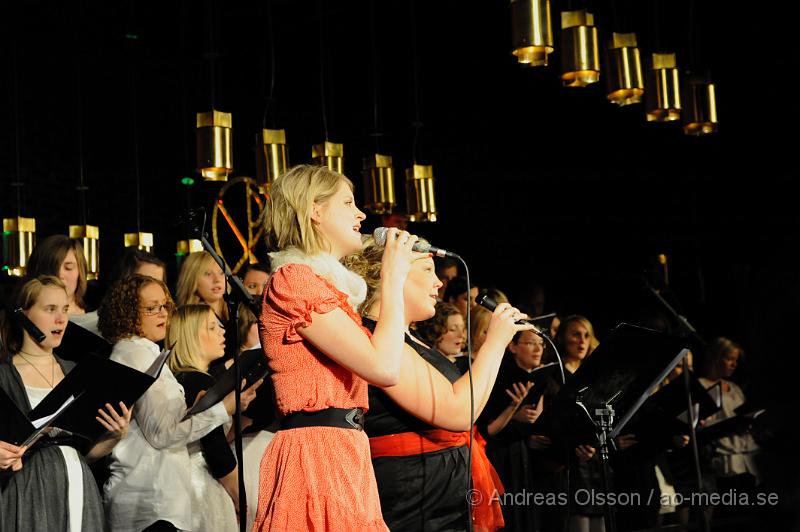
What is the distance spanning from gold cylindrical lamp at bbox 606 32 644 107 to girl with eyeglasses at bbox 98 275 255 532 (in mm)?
3299

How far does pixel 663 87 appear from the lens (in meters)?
6.48

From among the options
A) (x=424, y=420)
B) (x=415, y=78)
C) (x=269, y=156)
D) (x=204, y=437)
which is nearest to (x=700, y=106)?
(x=269, y=156)

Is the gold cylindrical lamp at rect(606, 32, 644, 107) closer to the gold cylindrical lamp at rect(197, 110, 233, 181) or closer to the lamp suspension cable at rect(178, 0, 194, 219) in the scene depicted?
the gold cylindrical lamp at rect(197, 110, 233, 181)

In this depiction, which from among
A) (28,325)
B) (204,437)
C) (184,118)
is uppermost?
(184,118)

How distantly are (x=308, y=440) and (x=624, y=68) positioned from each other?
14.5 ft

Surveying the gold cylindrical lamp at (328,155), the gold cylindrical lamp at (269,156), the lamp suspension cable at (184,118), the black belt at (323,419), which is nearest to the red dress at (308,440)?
the black belt at (323,419)

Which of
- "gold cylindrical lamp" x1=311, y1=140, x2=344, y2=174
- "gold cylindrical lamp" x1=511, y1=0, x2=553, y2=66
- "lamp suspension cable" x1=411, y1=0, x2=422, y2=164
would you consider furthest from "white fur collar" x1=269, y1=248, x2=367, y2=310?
"lamp suspension cable" x1=411, y1=0, x2=422, y2=164

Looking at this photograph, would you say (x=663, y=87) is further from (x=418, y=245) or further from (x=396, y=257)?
(x=396, y=257)

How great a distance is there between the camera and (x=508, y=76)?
1001 centimetres

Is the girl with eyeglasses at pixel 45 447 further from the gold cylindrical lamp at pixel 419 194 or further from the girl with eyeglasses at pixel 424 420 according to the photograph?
the gold cylindrical lamp at pixel 419 194

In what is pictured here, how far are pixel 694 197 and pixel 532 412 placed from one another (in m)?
5.37

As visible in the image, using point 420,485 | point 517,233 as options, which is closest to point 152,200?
point 517,233

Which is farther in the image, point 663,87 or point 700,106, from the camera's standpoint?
point 700,106

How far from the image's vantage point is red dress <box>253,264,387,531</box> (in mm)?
2311
